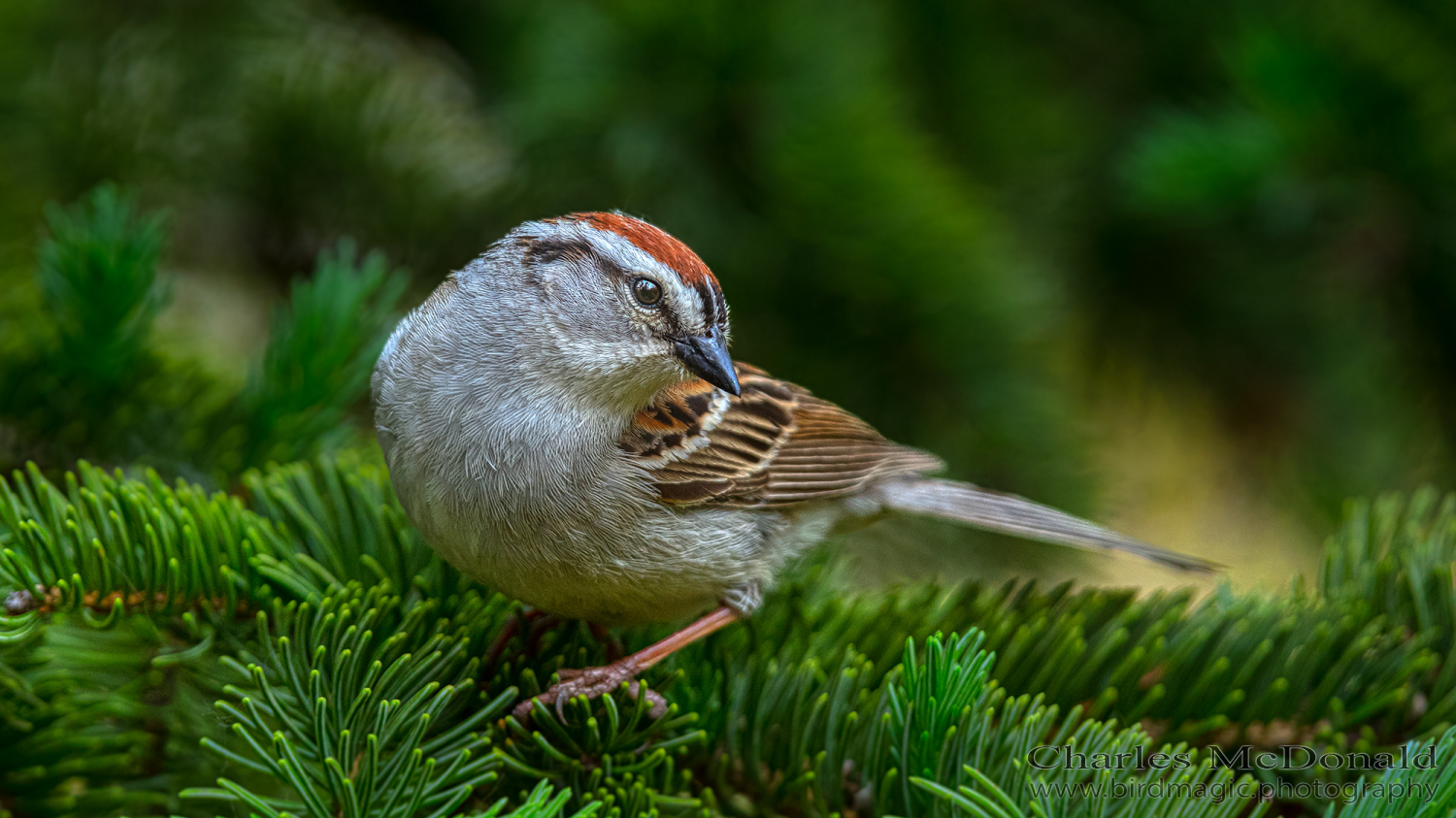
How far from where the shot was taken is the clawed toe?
166 centimetres

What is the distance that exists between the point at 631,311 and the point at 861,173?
1.09 m

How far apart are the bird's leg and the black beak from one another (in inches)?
18.4

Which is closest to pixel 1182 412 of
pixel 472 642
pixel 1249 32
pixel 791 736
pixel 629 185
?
pixel 1249 32

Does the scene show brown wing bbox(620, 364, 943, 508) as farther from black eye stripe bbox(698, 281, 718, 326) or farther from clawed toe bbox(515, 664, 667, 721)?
clawed toe bbox(515, 664, 667, 721)

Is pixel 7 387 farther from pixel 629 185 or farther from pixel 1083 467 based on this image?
pixel 1083 467

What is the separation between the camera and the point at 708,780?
1760mm

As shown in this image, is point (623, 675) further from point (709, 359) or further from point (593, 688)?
point (709, 359)

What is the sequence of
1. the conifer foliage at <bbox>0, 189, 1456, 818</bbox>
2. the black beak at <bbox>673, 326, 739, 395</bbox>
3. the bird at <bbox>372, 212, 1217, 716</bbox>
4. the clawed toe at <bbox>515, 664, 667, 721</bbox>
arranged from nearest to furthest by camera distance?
the conifer foliage at <bbox>0, 189, 1456, 818</bbox>, the clawed toe at <bbox>515, 664, 667, 721</bbox>, the bird at <bbox>372, 212, 1217, 716</bbox>, the black beak at <bbox>673, 326, 739, 395</bbox>

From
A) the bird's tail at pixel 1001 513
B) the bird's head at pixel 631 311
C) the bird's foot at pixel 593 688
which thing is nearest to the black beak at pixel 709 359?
the bird's head at pixel 631 311

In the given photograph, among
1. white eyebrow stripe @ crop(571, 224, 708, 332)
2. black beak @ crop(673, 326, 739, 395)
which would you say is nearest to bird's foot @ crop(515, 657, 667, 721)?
black beak @ crop(673, 326, 739, 395)

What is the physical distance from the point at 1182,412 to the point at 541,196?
94.8 inches

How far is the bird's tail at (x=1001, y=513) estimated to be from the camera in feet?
8.45

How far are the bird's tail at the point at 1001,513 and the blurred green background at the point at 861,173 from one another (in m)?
0.43

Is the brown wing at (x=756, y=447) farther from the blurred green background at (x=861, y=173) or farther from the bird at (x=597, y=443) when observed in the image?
the blurred green background at (x=861, y=173)
